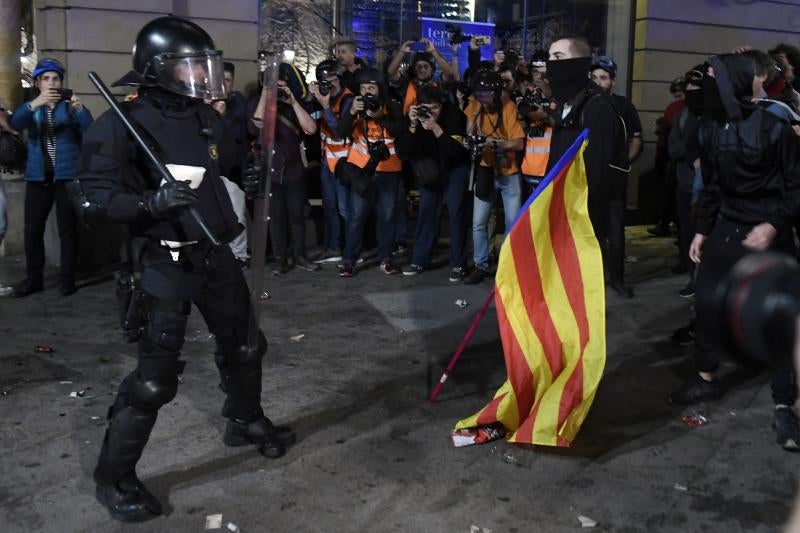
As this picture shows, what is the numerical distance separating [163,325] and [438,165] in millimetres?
5176

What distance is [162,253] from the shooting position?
4.09m

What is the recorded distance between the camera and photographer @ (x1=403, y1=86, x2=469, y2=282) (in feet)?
28.1

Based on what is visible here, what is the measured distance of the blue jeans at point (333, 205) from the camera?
9438 mm

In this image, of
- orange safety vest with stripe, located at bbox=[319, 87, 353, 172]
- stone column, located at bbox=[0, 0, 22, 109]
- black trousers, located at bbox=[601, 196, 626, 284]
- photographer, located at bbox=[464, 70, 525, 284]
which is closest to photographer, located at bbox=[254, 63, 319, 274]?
orange safety vest with stripe, located at bbox=[319, 87, 353, 172]

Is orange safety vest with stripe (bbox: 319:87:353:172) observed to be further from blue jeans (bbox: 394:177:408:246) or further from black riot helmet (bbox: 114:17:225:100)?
black riot helmet (bbox: 114:17:225:100)

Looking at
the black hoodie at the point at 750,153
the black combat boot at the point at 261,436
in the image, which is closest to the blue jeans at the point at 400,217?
the black hoodie at the point at 750,153

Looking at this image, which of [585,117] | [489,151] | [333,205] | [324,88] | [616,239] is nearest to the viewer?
[585,117]

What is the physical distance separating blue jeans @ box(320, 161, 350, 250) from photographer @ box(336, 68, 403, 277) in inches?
9.7

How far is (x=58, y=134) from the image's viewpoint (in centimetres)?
793

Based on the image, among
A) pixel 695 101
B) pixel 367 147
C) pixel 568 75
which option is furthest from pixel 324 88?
pixel 695 101

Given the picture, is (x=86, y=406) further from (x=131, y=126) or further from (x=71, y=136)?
(x=71, y=136)

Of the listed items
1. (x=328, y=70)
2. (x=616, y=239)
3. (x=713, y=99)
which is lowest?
(x=616, y=239)

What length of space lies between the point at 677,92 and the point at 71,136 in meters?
6.92

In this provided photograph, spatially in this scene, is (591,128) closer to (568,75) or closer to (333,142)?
(568,75)
